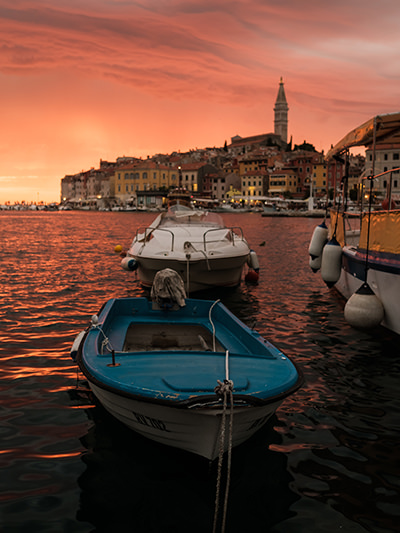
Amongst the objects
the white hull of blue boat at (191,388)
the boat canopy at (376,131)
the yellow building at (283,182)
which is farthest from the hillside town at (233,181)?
the white hull of blue boat at (191,388)

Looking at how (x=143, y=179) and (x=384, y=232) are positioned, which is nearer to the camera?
(x=384, y=232)

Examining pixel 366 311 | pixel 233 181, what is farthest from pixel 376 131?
pixel 233 181

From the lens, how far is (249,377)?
16.6 feet

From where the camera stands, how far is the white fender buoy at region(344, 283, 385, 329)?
345 inches

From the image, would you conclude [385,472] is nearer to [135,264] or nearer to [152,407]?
[152,407]

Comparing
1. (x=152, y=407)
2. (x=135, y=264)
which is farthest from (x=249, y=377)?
(x=135, y=264)

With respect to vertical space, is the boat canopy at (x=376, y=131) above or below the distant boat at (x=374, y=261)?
above

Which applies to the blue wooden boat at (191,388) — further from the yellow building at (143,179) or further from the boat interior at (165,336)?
the yellow building at (143,179)

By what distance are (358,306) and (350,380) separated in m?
1.78

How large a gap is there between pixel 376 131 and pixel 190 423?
329 inches

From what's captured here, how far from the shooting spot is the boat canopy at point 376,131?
9961 millimetres

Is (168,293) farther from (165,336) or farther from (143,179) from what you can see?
(143,179)

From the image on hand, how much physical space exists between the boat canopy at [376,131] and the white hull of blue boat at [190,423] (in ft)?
24.0

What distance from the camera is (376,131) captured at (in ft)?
33.6
